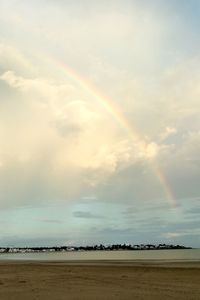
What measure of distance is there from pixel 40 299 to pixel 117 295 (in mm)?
3426

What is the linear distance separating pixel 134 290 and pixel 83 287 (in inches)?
125

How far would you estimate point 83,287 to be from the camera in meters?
24.4

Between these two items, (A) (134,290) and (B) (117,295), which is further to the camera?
(A) (134,290)

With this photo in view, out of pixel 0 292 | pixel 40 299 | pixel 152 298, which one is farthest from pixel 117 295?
pixel 0 292

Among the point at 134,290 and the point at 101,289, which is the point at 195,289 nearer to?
the point at 134,290

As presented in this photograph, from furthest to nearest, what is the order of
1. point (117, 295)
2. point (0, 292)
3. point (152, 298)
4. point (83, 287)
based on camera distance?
point (83, 287) < point (0, 292) < point (117, 295) < point (152, 298)

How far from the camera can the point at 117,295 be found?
66.9 ft

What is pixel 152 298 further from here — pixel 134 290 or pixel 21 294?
pixel 21 294

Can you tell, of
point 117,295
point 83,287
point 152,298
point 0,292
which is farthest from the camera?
point 83,287

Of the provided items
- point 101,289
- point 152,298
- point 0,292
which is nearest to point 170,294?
point 152,298

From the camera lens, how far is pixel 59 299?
63.2 ft

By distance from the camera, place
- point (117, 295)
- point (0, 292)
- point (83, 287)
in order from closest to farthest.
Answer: point (117, 295), point (0, 292), point (83, 287)

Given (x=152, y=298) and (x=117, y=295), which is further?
(x=117, y=295)

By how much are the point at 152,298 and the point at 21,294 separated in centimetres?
599
